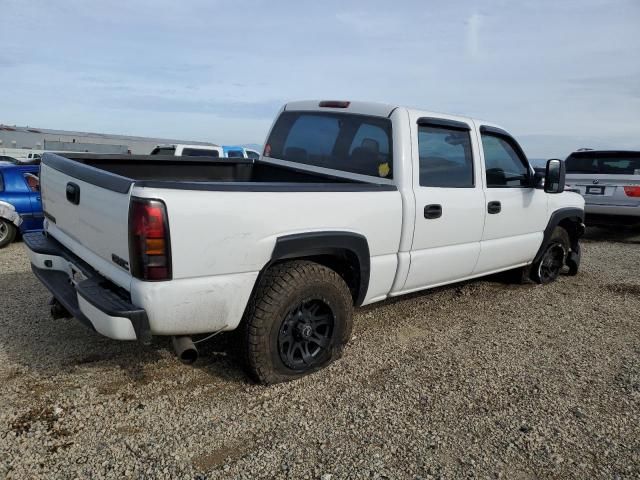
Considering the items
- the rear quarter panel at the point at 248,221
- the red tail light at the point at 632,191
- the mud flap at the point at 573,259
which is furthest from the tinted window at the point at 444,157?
the red tail light at the point at 632,191

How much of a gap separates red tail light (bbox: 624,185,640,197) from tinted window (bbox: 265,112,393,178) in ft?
22.1

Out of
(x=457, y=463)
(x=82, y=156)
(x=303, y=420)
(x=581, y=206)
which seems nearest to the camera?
(x=457, y=463)

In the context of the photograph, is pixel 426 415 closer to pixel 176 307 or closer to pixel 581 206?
pixel 176 307

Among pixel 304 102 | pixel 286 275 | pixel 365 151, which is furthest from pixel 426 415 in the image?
pixel 304 102

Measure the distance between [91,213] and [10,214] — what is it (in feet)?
18.3

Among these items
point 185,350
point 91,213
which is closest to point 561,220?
point 185,350

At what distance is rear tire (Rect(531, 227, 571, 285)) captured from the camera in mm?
5723

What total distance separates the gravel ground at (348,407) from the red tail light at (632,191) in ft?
16.6

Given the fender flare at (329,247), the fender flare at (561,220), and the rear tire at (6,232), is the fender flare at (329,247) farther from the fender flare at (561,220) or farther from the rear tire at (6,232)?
the rear tire at (6,232)

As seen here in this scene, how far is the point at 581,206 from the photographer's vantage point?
5988 mm

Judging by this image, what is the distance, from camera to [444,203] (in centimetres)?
391

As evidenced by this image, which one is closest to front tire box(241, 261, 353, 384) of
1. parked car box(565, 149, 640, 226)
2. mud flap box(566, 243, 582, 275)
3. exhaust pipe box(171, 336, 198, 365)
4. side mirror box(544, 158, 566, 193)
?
exhaust pipe box(171, 336, 198, 365)

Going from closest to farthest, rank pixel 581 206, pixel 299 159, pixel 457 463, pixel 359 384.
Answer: pixel 457 463 < pixel 359 384 < pixel 299 159 < pixel 581 206

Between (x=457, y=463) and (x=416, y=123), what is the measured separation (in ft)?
7.85
